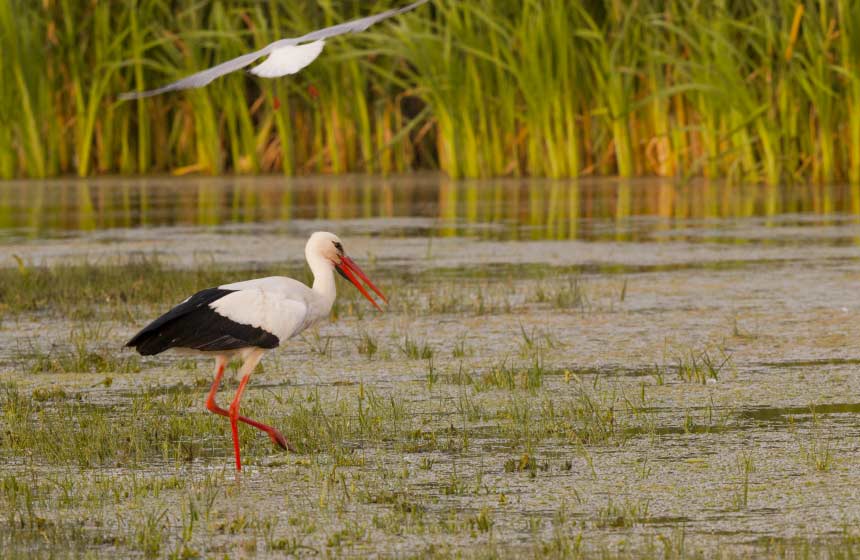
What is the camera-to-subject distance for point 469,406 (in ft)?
17.8

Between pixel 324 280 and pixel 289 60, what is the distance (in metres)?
0.75

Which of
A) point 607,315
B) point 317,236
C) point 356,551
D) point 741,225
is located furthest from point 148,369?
point 741,225

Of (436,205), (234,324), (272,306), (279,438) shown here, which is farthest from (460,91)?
(279,438)

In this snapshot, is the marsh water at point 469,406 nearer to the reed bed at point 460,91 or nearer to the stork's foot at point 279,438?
the stork's foot at point 279,438

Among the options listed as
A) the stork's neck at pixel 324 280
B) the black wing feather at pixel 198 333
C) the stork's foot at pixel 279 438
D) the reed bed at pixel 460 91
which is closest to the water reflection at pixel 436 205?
the reed bed at pixel 460 91

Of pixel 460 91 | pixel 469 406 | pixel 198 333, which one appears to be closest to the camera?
pixel 198 333

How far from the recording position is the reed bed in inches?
567

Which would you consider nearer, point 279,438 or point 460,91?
point 279,438

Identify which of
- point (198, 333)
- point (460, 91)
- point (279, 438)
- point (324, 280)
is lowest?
point (279, 438)

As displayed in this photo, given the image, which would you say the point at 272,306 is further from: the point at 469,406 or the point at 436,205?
the point at 436,205

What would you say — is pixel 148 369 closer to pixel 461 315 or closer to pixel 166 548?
pixel 461 315

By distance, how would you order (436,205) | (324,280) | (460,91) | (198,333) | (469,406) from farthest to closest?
(460,91)
(436,205)
(324,280)
(469,406)
(198,333)

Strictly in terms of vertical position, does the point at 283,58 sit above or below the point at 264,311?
above

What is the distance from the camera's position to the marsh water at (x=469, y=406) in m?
3.99
